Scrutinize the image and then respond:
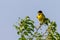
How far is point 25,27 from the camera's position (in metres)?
7.25

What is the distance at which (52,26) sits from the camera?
730 centimetres

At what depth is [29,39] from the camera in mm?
7164

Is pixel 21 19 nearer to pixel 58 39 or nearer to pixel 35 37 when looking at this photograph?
pixel 35 37

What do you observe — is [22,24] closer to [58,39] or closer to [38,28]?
[38,28]

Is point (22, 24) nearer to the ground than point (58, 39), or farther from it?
farther from it

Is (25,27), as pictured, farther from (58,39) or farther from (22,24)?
(58,39)

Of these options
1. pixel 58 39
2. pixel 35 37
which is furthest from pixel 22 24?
pixel 58 39

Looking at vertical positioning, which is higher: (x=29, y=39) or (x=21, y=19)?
(x=21, y=19)

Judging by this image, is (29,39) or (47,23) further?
(47,23)

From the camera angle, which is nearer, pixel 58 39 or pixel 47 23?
pixel 58 39

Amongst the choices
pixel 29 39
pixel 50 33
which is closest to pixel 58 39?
pixel 50 33

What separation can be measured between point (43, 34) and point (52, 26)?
37 centimetres

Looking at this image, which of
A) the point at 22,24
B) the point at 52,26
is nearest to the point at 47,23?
the point at 52,26

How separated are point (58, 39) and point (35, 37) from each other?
2.34ft
